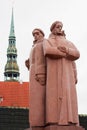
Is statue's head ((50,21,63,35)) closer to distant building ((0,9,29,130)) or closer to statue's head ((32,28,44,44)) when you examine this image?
statue's head ((32,28,44,44))

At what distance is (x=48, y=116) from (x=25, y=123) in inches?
2553

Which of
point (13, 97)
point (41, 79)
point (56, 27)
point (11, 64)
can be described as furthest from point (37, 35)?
point (11, 64)

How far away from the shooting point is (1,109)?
74188 mm

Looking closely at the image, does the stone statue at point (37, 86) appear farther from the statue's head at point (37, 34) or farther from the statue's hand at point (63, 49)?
the statue's hand at point (63, 49)

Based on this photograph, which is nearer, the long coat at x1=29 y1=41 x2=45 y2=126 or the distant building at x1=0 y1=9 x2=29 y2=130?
the long coat at x1=29 y1=41 x2=45 y2=126

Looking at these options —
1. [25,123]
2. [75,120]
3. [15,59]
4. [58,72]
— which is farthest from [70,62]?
[15,59]

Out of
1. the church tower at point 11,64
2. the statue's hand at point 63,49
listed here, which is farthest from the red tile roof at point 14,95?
the statue's hand at point 63,49

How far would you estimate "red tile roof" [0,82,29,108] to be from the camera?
9012 cm

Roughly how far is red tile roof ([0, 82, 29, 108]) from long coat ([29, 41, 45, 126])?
261ft

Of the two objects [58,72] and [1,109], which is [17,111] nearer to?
[1,109]

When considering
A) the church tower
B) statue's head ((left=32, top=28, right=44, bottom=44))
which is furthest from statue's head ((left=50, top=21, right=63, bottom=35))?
the church tower

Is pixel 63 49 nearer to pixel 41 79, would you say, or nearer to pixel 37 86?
pixel 41 79

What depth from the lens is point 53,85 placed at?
32.6ft

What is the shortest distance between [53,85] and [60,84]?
0.16 m
